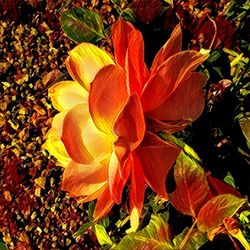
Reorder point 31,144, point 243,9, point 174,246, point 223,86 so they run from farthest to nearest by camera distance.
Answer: point 31,144
point 243,9
point 223,86
point 174,246

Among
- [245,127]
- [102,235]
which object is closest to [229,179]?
[245,127]

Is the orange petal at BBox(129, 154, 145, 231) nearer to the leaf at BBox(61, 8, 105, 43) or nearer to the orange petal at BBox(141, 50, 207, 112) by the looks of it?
the orange petal at BBox(141, 50, 207, 112)

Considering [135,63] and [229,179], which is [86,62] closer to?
[135,63]

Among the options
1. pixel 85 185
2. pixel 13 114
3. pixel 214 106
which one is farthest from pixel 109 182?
pixel 13 114

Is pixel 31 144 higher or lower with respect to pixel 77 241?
higher

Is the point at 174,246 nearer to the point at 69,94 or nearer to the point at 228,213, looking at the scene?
the point at 228,213

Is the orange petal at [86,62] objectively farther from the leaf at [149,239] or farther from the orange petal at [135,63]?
the leaf at [149,239]

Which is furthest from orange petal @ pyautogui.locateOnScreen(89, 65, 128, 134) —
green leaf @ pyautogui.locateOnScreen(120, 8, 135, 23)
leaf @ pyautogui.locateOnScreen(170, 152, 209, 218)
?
green leaf @ pyautogui.locateOnScreen(120, 8, 135, 23)
